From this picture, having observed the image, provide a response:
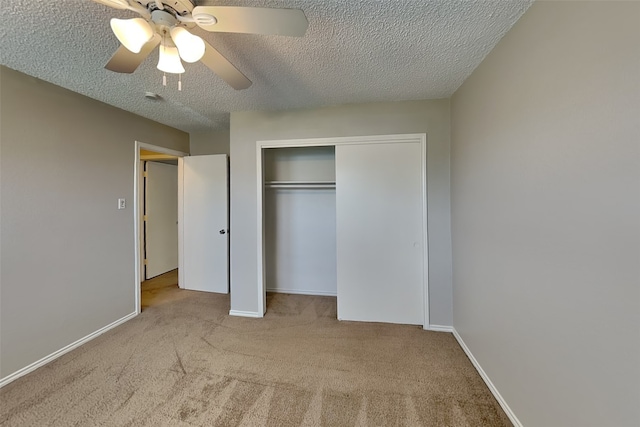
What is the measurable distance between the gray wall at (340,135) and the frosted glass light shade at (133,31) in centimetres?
169

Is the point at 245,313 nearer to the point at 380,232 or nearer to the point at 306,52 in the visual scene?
the point at 380,232

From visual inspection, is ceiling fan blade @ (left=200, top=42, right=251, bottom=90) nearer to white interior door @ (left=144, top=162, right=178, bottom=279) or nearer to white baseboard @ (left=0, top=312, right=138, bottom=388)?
white baseboard @ (left=0, top=312, right=138, bottom=388)

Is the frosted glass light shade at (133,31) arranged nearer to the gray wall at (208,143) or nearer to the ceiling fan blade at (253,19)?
the ceiling fan blade at (253,19)

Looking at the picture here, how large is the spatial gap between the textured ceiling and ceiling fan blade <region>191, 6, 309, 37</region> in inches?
11.5

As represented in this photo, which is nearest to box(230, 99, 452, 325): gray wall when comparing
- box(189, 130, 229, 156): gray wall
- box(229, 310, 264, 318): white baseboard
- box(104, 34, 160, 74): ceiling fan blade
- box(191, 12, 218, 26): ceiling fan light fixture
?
box(229, 310, 264, 318): white baseboard

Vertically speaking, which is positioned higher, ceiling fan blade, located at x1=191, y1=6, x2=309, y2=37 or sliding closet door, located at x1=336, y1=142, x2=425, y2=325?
ceiling fan blade, located at x1=191, y1=6, x2=309, y2=37

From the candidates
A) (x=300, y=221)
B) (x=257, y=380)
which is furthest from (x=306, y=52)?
(x=257, y=380)

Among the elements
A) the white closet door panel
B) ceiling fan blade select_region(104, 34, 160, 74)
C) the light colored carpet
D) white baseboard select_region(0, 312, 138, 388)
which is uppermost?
ceiling fan blade select_region(104, 34, 160, 74)

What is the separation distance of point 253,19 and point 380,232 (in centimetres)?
213

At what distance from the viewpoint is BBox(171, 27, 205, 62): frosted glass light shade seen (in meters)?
1.12

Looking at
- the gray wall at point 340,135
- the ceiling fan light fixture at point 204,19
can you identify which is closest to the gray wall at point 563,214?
the gray wall at point 340,135

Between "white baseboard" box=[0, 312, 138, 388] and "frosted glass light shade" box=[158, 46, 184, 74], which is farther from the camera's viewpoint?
"white baseboard" box=[0, 312, 138, 388]

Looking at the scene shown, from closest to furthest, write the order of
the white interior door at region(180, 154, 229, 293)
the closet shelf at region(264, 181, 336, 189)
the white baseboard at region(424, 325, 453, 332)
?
the white baseboard at region(424, 325, 453, 332), the closet shelf at region(264, 181, 336, 189), the white interior door at region(180, 154, 229, 293)

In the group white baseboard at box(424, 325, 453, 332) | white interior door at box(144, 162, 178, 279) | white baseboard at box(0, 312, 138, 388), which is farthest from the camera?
white interior door at box(144, 162, 178, 279)
